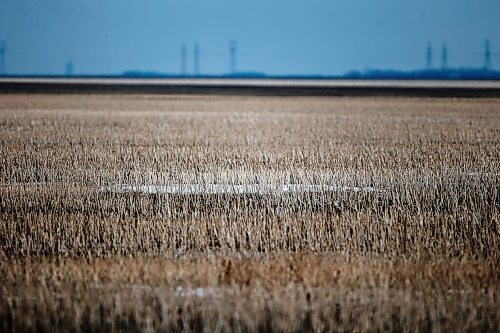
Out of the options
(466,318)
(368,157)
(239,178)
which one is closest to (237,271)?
(466,318)

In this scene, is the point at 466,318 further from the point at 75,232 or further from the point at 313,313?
the point at 75,232

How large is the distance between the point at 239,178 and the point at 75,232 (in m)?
5.91

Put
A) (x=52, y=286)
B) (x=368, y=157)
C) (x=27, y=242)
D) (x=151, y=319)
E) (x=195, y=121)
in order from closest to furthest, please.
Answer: (x=151, y=319)
(x=52, y=286)
(x=27, y=242)
(x=368, y=157)
(x=195, y=121)

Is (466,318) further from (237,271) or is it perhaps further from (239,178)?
(239,178)

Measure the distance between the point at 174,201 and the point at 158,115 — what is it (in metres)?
27.1

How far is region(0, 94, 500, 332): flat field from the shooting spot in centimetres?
678

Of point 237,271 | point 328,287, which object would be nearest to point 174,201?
point 237,271

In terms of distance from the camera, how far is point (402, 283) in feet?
25.3

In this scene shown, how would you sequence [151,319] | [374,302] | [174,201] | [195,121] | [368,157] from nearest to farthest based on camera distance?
[151,319], [374,302], [174,201], [368,157], [195,121]

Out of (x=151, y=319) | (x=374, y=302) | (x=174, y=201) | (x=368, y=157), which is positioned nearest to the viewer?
(x=151, y=319)

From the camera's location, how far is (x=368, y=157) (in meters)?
20.0

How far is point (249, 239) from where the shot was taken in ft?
32.0

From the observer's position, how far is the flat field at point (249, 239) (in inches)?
267

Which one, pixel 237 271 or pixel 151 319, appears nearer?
pixel 151 319
